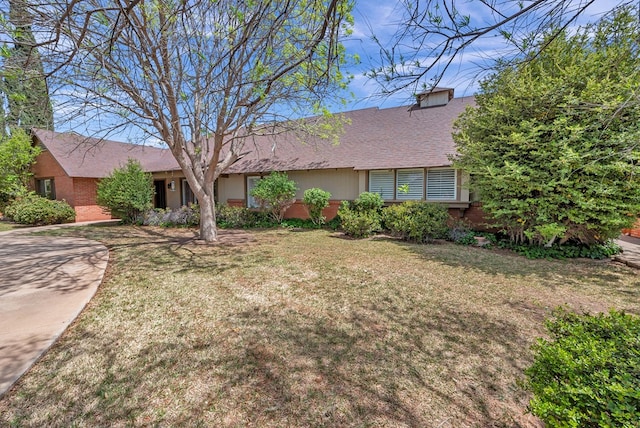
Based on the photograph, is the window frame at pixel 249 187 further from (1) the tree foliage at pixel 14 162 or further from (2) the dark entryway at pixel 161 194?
(1) the tree foliage at pixel 14 162

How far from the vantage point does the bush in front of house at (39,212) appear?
13898 millimetres

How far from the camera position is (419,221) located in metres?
8.97

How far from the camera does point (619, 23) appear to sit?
2.80m

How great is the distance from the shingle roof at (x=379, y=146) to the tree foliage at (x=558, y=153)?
8.48ft

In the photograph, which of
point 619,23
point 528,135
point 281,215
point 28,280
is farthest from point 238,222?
point 619,23

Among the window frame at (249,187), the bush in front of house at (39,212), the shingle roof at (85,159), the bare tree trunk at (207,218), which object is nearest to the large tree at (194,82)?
the bare tree trunk at (207,218)

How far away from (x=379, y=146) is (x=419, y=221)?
16.6 feet

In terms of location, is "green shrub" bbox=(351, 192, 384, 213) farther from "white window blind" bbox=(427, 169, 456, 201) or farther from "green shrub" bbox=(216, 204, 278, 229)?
"green shrub" bbox=(216, 204, 278, 229)

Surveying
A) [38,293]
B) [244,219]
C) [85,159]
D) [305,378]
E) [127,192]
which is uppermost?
[85,159]

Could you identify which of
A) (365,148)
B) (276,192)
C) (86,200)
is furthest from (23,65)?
(86,200)

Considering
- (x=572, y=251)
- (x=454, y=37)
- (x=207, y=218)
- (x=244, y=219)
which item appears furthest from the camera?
(x=244, y=219)

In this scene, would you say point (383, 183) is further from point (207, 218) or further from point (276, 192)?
point (207, 218)

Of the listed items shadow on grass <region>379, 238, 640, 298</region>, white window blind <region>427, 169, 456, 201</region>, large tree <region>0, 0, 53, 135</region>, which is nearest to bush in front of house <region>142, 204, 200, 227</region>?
large tree <region>0, 0, 53, 135</region>

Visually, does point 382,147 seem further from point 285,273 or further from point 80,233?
point 80,233
